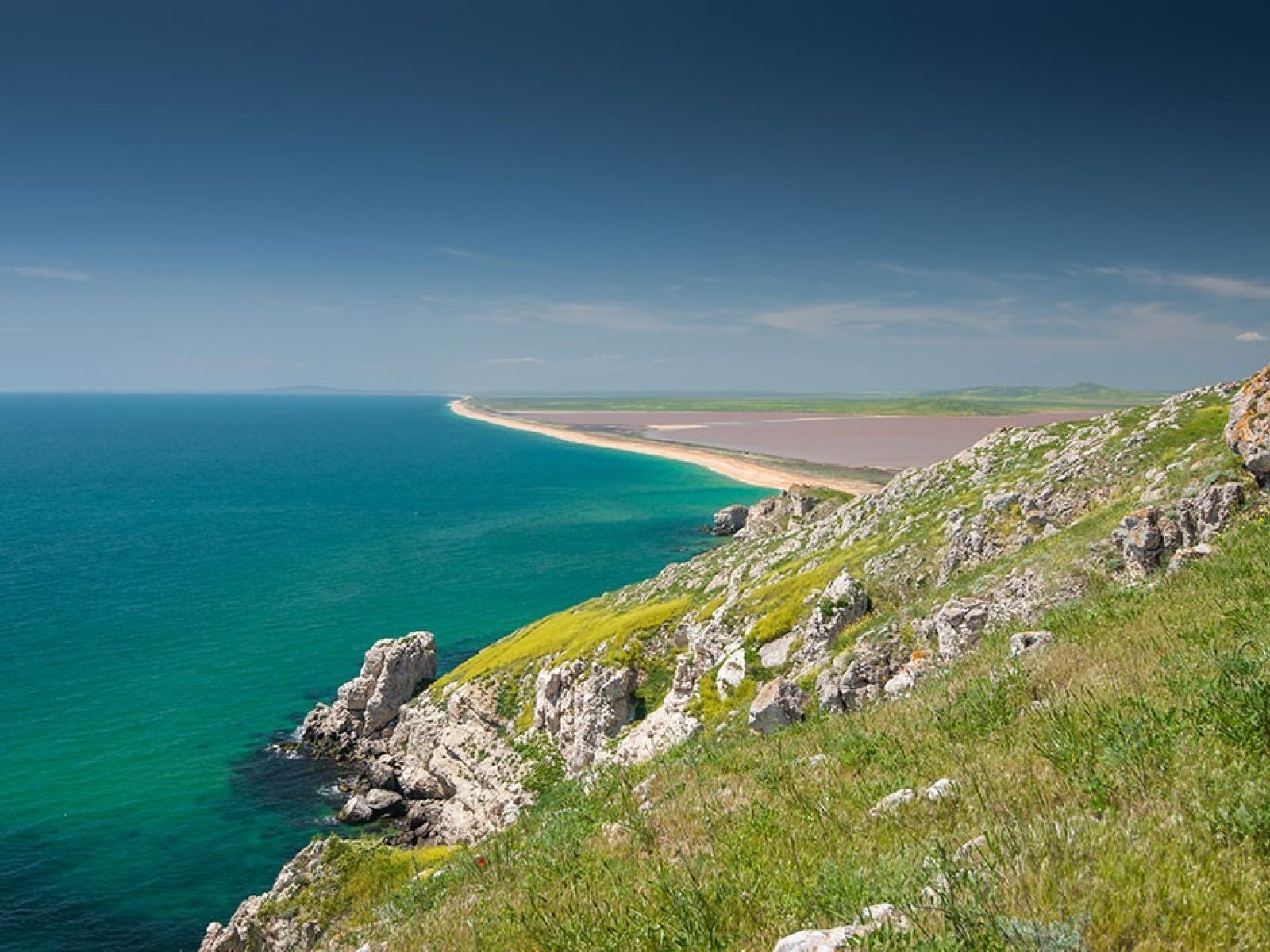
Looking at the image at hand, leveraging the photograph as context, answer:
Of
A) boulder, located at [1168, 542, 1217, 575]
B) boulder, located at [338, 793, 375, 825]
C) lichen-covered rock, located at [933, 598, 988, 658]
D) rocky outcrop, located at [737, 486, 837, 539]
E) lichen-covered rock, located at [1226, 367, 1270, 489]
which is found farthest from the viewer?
rocky outcrop, located at [737, 486, 837, 539]

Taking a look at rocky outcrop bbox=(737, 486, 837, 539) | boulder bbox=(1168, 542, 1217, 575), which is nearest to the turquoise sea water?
rocky outcrop bbox=(737, 486, 837, 539)

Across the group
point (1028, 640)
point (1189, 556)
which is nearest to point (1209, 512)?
point (1189, 556)

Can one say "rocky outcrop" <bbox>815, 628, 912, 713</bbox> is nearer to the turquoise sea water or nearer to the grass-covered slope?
the grass-covered slope

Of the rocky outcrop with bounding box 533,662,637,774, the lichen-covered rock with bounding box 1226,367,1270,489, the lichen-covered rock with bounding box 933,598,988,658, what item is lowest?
the rocky outcrop with bounding box 533,662,637,774

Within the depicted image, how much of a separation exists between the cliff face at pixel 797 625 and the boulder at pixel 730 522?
63.0 m

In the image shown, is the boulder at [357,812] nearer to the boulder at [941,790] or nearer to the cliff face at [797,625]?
the cliff face at [797,625]

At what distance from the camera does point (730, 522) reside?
406 ft

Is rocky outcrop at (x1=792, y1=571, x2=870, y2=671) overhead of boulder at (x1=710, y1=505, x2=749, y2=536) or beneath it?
overhead

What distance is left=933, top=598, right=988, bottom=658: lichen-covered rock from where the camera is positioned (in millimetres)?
21234

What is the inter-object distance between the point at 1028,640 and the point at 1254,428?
39.4 ft

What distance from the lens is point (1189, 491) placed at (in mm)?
22203

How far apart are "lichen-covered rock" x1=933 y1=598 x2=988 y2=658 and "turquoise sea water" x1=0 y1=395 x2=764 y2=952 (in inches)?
1389

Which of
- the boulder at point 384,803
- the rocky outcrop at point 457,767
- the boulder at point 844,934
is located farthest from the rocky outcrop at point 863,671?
the boulder at point 384,803

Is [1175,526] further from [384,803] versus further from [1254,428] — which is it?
[384,803]
